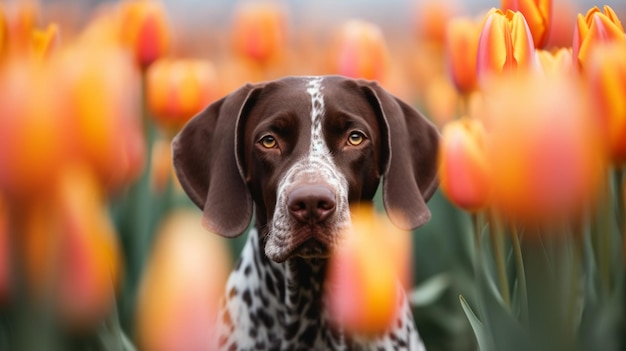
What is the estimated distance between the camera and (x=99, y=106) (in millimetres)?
861

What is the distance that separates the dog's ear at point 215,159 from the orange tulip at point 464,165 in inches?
35.6

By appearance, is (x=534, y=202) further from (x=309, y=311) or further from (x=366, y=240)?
(x=309, y=311)

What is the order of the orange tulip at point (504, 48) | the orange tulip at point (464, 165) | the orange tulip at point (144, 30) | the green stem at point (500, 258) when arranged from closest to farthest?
1. the orange tulip at point (504, 48)
2. the green stem at point (500, 258)
3. the orange tulip at point (464, 165)
4. the orange tulip at point (144, 30)

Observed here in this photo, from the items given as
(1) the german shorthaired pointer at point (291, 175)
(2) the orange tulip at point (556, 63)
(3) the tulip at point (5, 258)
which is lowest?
(1) the german shorthaired pointer at point (291, 175)

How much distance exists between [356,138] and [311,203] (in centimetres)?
51

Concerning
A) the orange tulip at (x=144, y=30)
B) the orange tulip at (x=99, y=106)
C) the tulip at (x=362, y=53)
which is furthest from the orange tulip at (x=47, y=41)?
the tulip at (x=362, y=53)

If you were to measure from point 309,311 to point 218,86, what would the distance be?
1.83 m

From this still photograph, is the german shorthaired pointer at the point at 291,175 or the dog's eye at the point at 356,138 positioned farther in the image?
the dog's eye at the point at 356,138

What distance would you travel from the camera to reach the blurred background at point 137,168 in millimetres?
737

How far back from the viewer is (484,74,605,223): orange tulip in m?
0.89

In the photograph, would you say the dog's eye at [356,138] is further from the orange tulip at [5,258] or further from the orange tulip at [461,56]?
the orange tulip at [5,258]

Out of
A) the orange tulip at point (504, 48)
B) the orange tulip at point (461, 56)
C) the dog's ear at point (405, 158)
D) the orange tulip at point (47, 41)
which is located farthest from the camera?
the dog's ear at point (405, 158)

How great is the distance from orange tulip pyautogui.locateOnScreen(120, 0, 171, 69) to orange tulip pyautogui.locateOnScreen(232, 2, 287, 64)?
0.74 m

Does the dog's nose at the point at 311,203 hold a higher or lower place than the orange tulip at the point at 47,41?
lower
